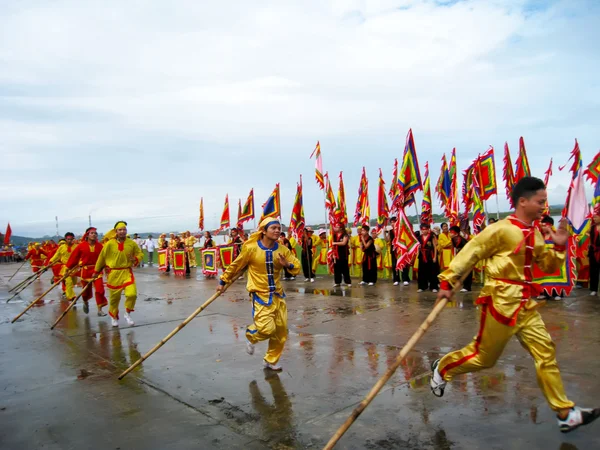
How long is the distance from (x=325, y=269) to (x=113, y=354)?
45.8ft

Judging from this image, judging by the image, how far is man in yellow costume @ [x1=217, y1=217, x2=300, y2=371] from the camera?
533 cm

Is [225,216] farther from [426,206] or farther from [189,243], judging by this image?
[426,206]

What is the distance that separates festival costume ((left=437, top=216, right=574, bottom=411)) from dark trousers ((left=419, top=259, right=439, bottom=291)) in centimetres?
802

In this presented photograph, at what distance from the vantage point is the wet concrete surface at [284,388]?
361cm

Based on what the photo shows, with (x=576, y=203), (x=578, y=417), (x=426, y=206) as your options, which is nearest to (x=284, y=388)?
(x=578, y=417)

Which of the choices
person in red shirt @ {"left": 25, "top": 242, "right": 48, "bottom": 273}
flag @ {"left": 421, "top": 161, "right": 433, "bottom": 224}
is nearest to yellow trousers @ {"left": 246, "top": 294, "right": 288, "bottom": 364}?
flag @ {"left": 421, "top": 161, "right": 433, "bottom": 224}

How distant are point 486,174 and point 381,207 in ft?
12.1

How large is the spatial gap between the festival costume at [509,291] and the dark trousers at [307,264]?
11.1m

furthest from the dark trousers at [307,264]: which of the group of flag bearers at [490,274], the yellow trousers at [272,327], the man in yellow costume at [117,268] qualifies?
the yellow trousers at [272,327]

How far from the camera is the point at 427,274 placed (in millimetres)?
11781

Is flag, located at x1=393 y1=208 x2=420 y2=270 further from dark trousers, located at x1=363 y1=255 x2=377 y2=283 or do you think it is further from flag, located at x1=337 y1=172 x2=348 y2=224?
flag, located at x1=337 y1=172 x2=348 y2=224

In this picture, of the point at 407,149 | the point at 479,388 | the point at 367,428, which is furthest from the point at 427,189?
the point at 367,428

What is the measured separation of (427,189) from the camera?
46.4ft

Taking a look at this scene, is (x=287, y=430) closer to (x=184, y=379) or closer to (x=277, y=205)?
(x=184, y=379)
